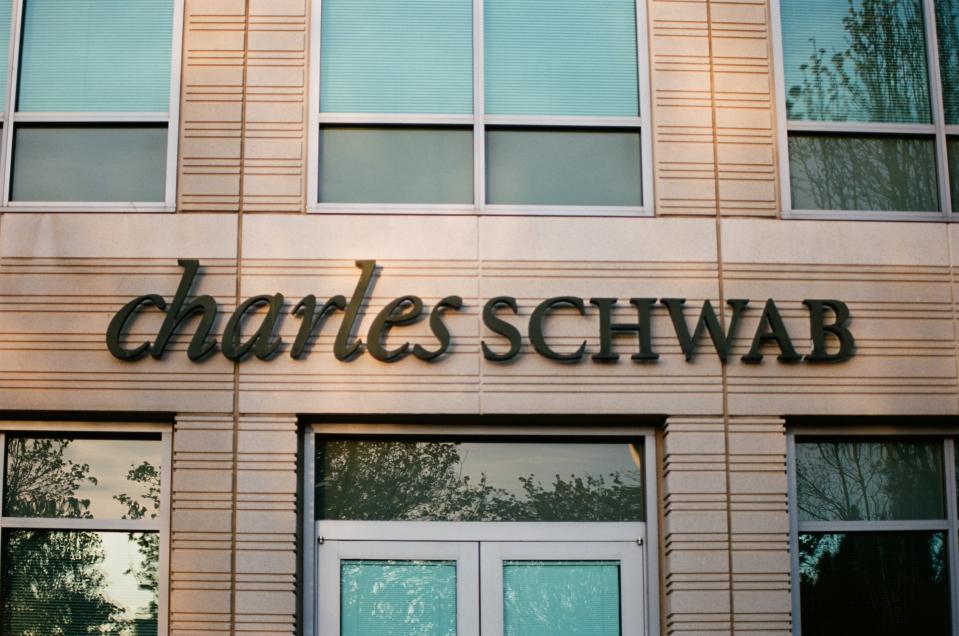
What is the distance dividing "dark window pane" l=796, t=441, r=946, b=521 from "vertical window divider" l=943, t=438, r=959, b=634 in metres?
0.05

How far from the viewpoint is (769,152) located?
31.1 ft

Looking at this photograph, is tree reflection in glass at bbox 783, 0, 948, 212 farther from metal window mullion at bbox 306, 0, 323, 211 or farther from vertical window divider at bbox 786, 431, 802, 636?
metal window mullion at bbox 306, 0, 323, 211

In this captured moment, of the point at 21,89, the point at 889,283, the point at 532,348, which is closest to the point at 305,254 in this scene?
the point at 532,348

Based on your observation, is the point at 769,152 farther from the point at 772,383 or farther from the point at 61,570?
the point at 61,570

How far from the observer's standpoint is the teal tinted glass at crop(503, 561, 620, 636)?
9031 millimetres

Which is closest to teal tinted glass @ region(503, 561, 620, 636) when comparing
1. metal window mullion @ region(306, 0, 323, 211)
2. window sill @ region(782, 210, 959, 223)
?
window sill @ region(782, 210, 959, 223)

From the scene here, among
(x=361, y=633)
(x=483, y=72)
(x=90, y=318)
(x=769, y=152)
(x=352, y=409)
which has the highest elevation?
(x=483, y=72)

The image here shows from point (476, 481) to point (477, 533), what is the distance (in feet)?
1.22

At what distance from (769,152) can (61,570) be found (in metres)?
5.83

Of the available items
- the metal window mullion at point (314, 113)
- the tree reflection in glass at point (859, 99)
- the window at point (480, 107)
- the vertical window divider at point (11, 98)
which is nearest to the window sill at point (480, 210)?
the window at point (480, 107)

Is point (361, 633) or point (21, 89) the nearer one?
point (361, 633)

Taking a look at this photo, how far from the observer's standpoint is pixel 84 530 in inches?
358

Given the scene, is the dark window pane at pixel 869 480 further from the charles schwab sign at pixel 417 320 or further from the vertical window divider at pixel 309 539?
the vertical window divider at pixel 309 539

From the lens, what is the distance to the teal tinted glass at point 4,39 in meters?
9.63
